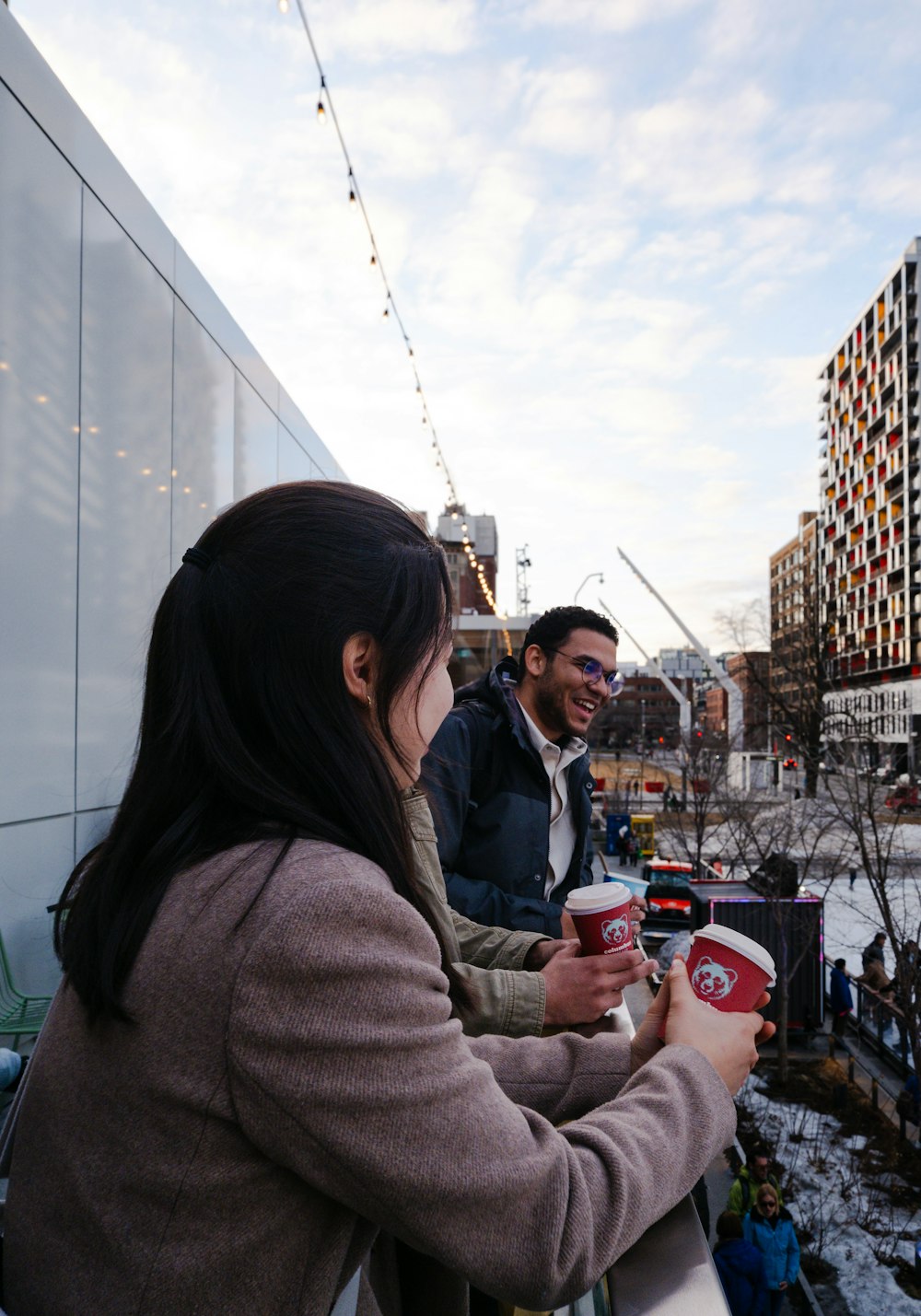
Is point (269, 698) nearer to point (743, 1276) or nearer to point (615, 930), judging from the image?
point (615, 930)

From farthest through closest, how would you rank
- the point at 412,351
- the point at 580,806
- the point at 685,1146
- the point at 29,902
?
the point at 412,351, the point at 29,902, the point at 580,806, the point at 685,1146

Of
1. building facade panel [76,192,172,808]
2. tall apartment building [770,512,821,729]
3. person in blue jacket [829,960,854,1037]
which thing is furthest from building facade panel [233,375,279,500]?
tall apartment building [770,512,821,729]

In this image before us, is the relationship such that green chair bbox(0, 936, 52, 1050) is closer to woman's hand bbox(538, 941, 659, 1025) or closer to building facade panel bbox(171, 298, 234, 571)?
building facade panel bbox(171, 298, 234, 571)

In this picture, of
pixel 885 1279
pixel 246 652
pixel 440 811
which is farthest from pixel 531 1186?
pixel 885 1279

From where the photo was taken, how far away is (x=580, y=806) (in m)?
3.19

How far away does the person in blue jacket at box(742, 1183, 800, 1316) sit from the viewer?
8422 millimetres

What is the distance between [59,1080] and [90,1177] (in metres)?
0.11

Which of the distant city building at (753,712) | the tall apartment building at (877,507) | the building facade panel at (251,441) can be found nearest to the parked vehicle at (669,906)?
the building facade panel at (251,441)

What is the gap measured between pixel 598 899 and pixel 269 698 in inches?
41.8

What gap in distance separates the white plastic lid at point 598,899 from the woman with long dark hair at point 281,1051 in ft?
2.27

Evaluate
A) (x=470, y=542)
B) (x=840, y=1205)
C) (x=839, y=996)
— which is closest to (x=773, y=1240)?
(x=840, y=1205)

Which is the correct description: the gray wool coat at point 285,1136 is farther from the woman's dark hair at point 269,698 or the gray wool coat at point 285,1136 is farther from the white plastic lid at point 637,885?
the white plastic lid at point 637,885

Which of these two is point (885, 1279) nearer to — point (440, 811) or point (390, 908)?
point (440, 811)

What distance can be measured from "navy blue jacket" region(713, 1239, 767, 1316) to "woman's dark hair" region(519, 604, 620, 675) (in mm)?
6611
